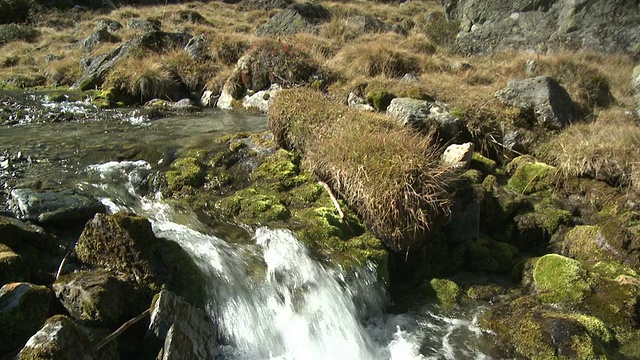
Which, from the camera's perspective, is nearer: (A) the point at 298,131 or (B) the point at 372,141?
(B) the point at 372,141

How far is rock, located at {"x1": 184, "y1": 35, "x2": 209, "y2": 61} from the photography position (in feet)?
52.6

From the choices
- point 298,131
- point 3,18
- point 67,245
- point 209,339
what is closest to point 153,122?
point 298,131

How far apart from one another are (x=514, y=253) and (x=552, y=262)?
0.76m

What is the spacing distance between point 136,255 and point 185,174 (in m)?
2.69

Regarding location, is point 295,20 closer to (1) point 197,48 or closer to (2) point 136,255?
(1) point 197,48

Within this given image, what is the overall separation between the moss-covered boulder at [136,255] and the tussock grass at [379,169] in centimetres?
256

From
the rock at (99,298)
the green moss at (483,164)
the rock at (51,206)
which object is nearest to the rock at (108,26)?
the rock at (51,206)

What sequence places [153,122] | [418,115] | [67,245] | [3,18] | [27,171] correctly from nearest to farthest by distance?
1. [67,245]
2. [27,171]
3. [418,115]
4. [153,122]
5. [3,18]

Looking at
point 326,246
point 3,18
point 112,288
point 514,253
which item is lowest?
point 3,18

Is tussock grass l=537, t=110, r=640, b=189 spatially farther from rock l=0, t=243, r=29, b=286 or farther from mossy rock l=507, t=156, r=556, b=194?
rock l=0, t=243, r=29, b=286

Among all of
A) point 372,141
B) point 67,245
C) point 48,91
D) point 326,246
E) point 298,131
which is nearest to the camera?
point 67,245

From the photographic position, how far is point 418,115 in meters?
8.88

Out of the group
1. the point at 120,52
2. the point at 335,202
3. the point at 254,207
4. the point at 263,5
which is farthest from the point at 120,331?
the point at 263,5

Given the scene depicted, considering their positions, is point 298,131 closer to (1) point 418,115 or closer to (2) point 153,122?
(1) point 418,115
